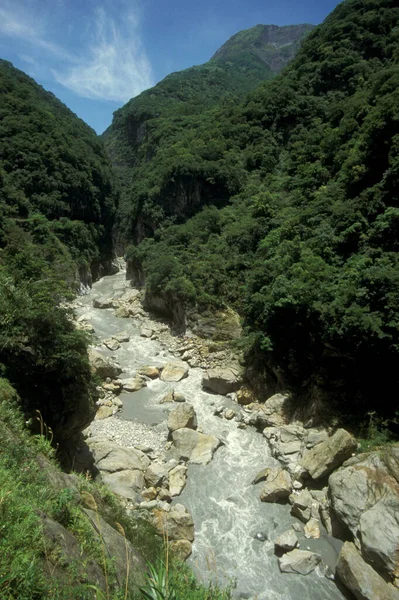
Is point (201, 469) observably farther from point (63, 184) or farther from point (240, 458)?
point (63, 184)

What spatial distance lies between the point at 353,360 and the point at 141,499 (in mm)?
9571

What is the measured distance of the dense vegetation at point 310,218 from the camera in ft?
43.5

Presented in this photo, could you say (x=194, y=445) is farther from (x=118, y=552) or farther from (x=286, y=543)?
(x=118, y=552)

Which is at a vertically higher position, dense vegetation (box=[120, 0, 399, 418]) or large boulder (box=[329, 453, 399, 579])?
A: dense vegetation (box=[120, 0, 399, 418])

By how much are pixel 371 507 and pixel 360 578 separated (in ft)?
5.77

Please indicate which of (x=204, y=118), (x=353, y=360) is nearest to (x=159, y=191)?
(x=204, y=118)

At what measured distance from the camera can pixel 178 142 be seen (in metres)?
44.3

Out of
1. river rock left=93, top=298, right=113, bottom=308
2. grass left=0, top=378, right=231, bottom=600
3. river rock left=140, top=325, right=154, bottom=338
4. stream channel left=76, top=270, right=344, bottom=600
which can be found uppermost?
grass left=0, top=378, right=231, bottom=600

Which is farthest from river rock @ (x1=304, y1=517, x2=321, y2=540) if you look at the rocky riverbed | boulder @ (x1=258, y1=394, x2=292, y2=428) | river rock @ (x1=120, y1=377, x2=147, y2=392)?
river rock @ (x1=120, y1=377, x2=147, y2=392)

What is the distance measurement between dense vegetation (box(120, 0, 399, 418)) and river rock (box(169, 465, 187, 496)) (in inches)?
276

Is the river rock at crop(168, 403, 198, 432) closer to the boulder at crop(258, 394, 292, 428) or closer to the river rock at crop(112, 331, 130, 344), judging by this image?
the boulder at crop(258, 394, 292, 428)

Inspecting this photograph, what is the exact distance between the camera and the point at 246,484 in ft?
38.0

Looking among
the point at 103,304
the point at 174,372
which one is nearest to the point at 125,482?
the point at 174,372

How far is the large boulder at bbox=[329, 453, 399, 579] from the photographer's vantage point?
7934 millimetres
